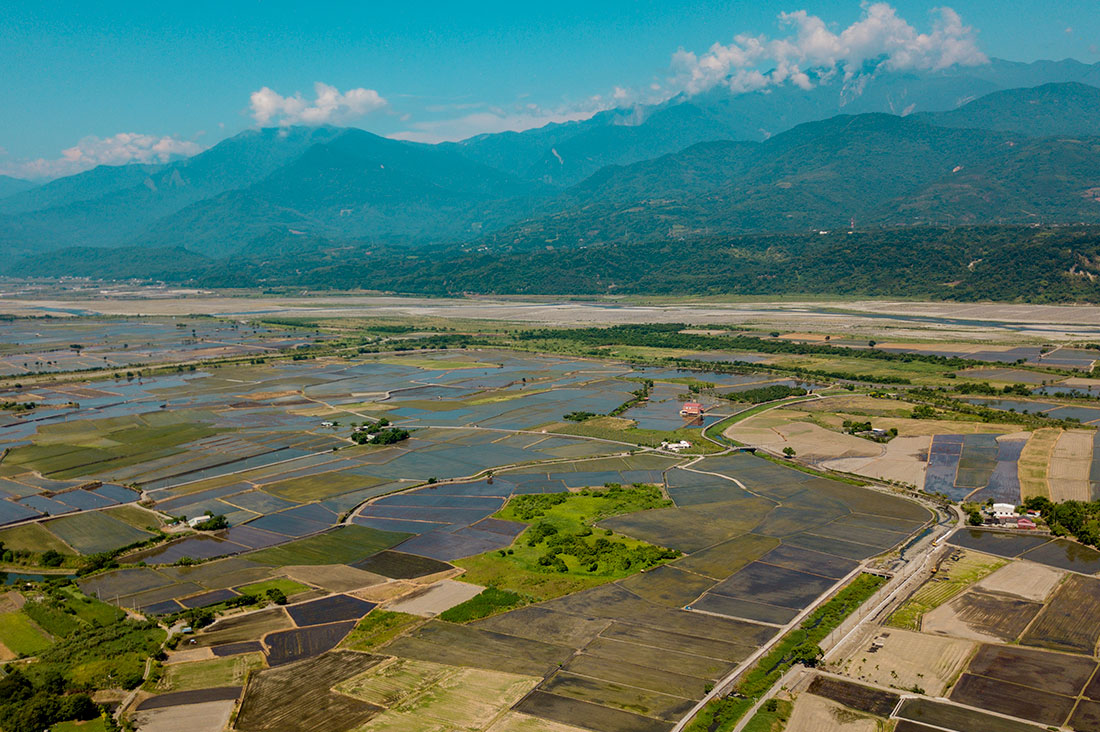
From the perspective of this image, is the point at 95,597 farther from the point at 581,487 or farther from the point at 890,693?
the point at 890,693

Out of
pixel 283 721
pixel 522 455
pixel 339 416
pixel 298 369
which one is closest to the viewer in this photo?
pixel 283 721

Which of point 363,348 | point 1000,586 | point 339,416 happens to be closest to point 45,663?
point 1000,586

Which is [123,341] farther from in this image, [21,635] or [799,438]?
[799,438]

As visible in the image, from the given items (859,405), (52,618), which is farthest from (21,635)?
(859,405)

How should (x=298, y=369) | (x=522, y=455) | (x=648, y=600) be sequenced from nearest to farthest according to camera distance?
1. (x=648, y=600)
2. (x=522, y=455)
3. (x=298, y=369)

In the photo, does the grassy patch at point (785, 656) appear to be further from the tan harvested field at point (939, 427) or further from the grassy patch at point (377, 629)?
the tan harvested field at point (939, 427)

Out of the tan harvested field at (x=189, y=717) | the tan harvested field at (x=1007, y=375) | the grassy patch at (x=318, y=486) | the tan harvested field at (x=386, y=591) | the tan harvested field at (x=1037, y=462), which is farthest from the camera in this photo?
the tan harvested field at (x=1007, y=375)

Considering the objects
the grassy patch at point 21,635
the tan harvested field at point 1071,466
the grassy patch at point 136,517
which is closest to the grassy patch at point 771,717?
the grassy patch at point 21,635
